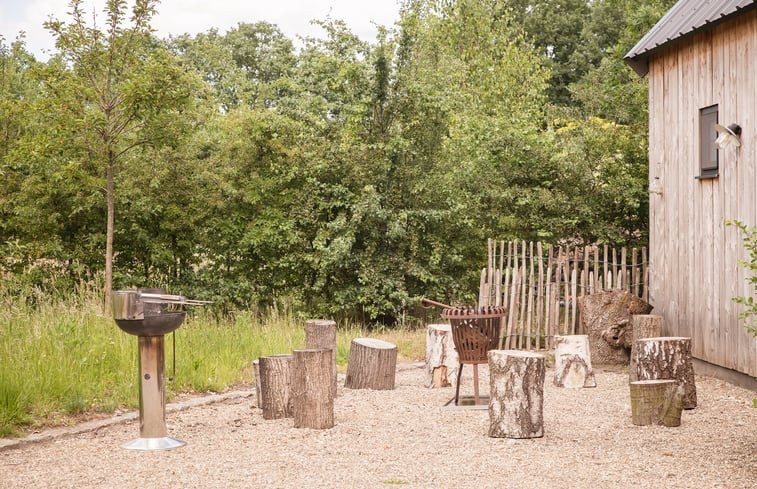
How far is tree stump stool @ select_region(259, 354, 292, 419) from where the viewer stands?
7457 millimetres

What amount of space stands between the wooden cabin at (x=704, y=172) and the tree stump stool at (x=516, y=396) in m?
3.26

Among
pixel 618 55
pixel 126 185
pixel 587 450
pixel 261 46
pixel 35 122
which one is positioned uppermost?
pixel 261 46

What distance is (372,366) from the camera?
9125 mm

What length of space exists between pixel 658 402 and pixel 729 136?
3471mm

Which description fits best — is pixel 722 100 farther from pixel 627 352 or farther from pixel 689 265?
pixel 627 352

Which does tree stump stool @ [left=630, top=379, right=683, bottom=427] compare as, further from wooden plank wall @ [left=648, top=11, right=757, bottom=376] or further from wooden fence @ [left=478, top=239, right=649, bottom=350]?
wooden fence @ [left=478, top=239, right=649, bottom=350]

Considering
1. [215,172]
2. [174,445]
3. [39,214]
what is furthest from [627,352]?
[39,214]

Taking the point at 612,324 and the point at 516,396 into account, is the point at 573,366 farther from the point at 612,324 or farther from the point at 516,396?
the point at 516,396

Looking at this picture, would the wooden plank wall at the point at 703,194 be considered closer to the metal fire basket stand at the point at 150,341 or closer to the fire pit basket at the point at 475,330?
the fire pit basket at the point at 475,330

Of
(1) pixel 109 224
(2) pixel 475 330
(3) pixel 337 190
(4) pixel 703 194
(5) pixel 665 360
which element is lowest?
(5) pixel 665 360

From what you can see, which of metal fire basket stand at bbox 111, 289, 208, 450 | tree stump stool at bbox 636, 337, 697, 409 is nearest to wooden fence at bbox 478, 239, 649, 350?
tree stump stool at bbox 636, 337, 697, 409

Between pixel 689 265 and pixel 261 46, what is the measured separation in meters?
29.3

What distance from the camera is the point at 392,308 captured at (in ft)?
51.8

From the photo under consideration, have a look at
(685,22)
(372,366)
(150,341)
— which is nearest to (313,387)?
(150,341)
